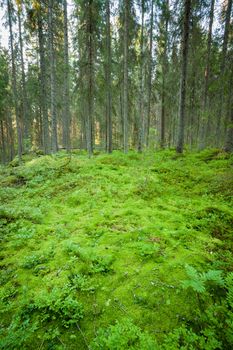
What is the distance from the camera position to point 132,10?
1351 centimetres

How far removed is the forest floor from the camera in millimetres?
2480

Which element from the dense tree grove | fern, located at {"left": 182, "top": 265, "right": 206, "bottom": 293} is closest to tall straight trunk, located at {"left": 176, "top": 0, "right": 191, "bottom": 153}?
the dense tree grove

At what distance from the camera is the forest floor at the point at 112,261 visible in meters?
2.48

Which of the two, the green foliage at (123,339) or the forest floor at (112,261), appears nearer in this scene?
the green foliage at (123,339)

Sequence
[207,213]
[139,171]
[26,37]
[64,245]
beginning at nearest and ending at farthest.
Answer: [64,245] → [207,213] → [139,171] → [26,37]

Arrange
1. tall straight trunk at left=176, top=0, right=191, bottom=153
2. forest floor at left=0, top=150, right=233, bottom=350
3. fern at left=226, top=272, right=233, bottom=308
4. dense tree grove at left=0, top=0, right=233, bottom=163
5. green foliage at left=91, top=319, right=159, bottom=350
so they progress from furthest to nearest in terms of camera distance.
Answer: dense tree grove at left=0, top=0, right=233, bottom=163 → tall straight trunk at left=176, top=0, right=191, bottom=153 → fern at left=226, top=272, right=233, bottom=308 → forest floor at left=0, top=150, right=233, bottom=350 → green foliage at left=91, top=319, right=159, bottom=350

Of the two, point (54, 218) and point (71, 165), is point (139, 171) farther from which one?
point (54, 218)

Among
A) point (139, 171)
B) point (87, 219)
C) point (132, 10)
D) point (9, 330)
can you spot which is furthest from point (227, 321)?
point (132, 10)

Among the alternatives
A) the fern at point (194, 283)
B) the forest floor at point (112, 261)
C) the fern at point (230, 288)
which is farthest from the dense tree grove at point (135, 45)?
the fern at point (194, 283)

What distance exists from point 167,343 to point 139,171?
297 inches

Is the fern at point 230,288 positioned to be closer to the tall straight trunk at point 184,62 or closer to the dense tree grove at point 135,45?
the dense tree grove at point 135,45

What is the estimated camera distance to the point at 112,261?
3.63 m

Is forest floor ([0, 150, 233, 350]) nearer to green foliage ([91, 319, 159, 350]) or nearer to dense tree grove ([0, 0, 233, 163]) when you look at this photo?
green foliage ([91, 319, 159, 350])

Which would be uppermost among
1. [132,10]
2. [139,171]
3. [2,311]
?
[132,10]
